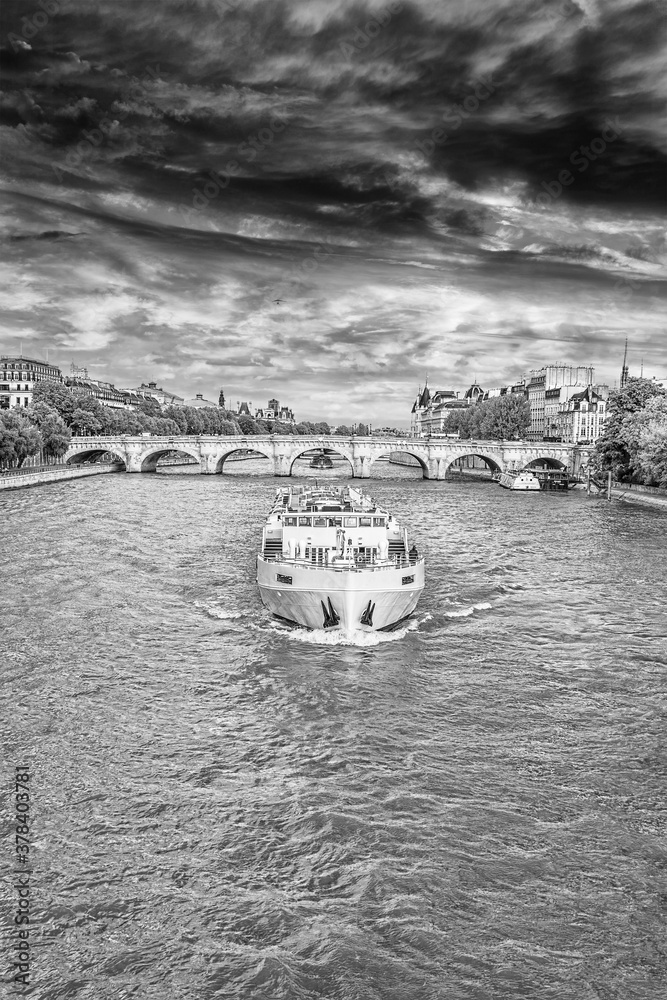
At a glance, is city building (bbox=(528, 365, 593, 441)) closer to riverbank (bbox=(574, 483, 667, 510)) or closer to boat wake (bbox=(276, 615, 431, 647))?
riverbank (bbox=(574, 483, 667, 510))

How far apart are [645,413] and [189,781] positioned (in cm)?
7175

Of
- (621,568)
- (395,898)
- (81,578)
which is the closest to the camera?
(395,898)

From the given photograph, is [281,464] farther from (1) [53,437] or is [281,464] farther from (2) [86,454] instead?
(1) [53,437]

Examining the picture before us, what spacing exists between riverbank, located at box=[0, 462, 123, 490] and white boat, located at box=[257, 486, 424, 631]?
5241cm

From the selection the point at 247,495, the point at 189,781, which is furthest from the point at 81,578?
the point at 247,495

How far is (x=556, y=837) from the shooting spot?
14.3 metres

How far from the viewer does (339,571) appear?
2570 cm

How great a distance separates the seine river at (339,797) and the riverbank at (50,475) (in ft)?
157

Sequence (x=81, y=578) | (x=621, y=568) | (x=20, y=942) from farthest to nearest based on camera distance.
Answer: (x=621, y=568), (x=81, y=578), (x=20, y=942)

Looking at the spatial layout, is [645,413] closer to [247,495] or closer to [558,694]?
[247,495]

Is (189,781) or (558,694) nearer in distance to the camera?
(189,781)

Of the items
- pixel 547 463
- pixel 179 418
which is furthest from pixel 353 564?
pixel 179 418

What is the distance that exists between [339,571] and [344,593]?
0.73 meters

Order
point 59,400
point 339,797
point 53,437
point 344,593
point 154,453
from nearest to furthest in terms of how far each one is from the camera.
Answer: point 339,797
point 344,593
point 53,437
point 154,453
point 59,400
